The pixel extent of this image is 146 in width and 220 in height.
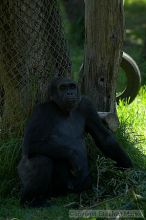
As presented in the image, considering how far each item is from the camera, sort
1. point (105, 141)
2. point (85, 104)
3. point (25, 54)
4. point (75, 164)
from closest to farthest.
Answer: point (75, 164) < point (85, 104) < point (105, 141) < point (25, 54)

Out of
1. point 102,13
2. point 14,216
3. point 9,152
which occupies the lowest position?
point 14,216

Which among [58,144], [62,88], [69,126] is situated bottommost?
[58,144]

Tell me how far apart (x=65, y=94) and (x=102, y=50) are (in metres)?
0.85

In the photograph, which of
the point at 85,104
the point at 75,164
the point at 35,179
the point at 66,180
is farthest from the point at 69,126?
the point at 35,179

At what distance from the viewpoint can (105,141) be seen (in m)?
6.01

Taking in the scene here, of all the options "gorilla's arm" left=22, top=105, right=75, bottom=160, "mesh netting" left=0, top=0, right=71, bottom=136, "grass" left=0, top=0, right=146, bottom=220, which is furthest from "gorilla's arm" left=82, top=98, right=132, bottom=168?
"mesh netting" left=0, top=0, right=71, bottom=136

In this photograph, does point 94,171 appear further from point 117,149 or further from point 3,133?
point 3,133

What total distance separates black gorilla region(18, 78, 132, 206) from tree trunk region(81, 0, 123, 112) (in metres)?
0.49

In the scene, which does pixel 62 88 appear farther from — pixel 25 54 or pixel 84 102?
pixel 25 54

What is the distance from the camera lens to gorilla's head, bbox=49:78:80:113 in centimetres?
561

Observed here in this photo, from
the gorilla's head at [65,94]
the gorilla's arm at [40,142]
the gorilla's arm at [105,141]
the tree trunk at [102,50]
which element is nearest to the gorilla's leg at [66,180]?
the gorilla's arm at [40,142]

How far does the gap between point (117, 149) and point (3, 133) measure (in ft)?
3.59

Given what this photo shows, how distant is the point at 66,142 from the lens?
5742 mm

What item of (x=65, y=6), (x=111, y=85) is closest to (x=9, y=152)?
(x=111, y=85)
